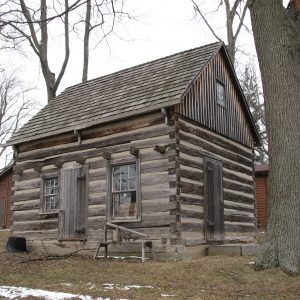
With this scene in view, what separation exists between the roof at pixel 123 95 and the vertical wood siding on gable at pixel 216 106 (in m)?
0.44

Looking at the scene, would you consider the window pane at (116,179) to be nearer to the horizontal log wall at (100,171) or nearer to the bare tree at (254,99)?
the horizontal log wall at (100,171)

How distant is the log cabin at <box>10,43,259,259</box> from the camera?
483 inches

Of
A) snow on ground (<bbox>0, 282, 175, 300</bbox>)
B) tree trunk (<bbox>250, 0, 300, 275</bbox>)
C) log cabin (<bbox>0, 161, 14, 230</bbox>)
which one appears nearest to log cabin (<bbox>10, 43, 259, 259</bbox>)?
tree trunk (<bbox>250, 0, 300, 275</bbox>)

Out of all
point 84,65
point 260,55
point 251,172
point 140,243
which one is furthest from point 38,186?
point 84,65

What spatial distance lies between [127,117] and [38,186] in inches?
165

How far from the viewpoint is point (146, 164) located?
1257 cm

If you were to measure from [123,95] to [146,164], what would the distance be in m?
2.91

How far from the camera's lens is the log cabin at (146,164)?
1226 cm

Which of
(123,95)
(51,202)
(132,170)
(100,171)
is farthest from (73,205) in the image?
(123,95)

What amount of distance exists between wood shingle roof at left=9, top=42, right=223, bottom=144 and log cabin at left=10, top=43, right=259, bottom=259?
6cm

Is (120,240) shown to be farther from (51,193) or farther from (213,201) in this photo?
(51,193)

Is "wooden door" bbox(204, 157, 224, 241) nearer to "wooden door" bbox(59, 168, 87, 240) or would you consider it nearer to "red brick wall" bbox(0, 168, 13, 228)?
"wooden door" bbox(59, 168, 87, 240)

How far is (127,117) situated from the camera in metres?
13.1

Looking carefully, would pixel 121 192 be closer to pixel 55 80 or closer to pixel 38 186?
pixel 38 186
